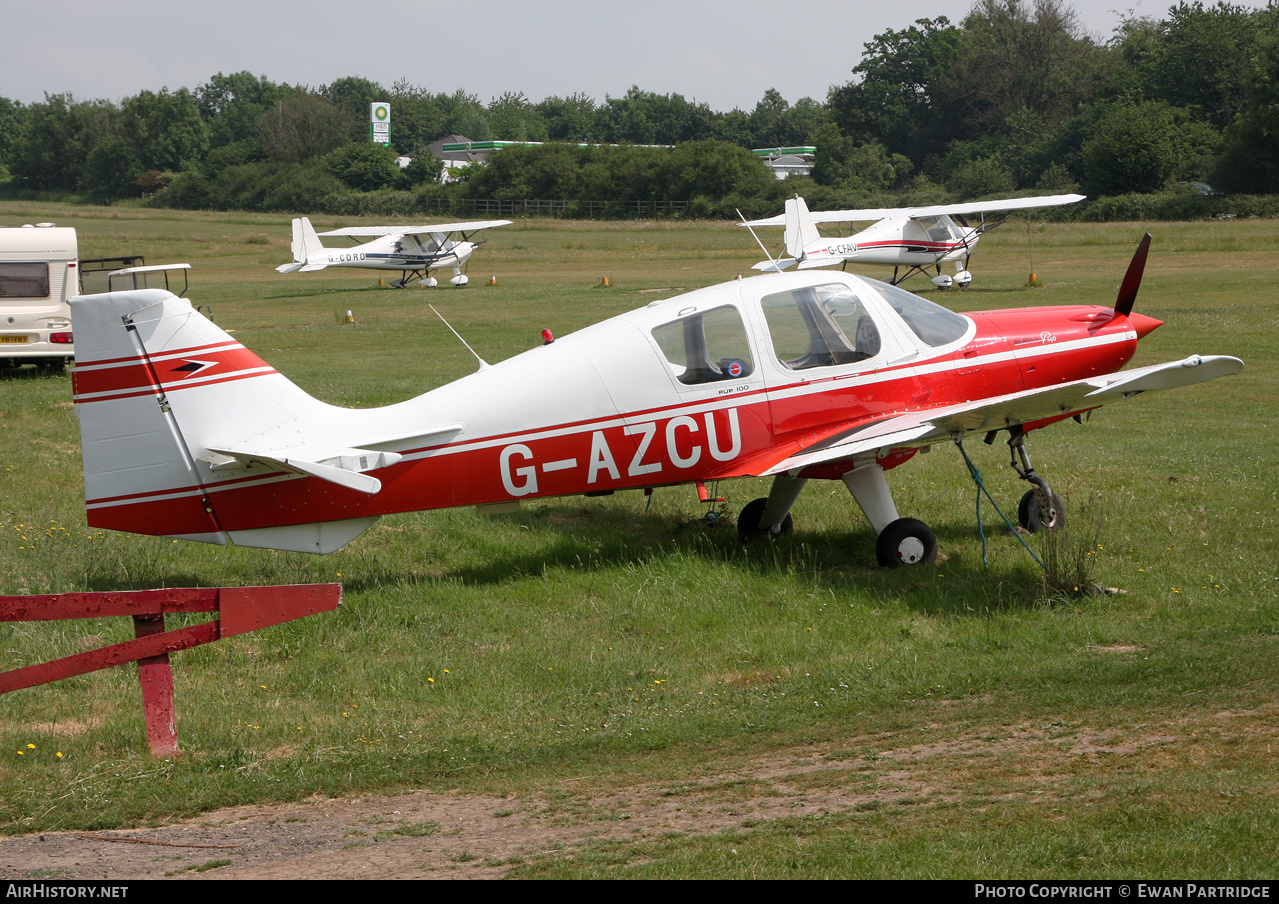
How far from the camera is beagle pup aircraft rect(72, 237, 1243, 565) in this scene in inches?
307

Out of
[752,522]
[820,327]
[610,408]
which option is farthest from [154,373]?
[752,522]

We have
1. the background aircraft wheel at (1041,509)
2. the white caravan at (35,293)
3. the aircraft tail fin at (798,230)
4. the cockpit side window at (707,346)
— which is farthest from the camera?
the aircraft tail fin at (798,230)

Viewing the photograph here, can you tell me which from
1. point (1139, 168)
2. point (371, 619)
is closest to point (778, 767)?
point (371, 619)

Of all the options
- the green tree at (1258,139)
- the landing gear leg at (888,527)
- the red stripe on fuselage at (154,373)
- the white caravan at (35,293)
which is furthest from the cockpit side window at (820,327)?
the green tree at (1258,139)

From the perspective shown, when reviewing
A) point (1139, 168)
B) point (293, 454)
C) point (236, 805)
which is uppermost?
point (1139, 168)

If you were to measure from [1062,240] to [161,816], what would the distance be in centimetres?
5571

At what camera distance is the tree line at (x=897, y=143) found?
78.7 m

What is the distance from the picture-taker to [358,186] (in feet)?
367

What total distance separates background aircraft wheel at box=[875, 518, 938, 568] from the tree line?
73.9 metres

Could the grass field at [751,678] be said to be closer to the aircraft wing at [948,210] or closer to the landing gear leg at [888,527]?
the landing gear leg at [888,527]

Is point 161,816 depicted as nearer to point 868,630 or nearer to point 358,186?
point 868,630

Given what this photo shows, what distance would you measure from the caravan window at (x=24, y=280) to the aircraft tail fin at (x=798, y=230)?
74.4 ft

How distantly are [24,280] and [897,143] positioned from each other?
11107 centimetres

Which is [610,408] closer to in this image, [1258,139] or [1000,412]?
[1000,412]
